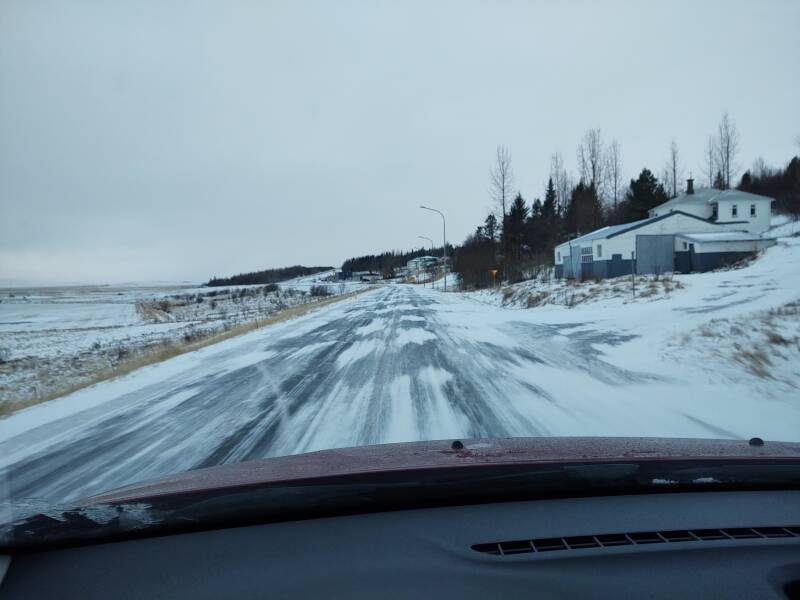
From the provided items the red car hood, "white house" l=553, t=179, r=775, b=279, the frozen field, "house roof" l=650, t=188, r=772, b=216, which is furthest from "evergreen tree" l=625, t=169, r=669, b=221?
the red car hood

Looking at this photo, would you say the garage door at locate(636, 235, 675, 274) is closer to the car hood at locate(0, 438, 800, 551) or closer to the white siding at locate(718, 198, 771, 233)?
the white siding at locate(718, 198, 771, 233)

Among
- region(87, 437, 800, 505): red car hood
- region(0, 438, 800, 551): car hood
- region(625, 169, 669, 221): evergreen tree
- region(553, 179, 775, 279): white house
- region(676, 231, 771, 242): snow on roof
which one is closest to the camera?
region(0, 438, 800, 551): car hood

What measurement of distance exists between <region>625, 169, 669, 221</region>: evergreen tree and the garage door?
24.7 meters

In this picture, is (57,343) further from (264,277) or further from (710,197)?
(264,277)

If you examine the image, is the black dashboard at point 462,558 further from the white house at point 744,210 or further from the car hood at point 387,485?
the white house at point 744,210

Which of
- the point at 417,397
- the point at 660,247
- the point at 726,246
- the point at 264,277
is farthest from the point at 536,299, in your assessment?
the point at 264,277

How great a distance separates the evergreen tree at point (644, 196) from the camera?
54.3 metres

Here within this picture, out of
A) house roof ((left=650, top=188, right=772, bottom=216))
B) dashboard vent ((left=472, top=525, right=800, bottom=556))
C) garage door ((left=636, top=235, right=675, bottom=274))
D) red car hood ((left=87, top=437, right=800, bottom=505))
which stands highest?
house roof ((left=650, top=188, right=772, bottom=216))

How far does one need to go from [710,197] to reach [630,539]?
60.7 metres

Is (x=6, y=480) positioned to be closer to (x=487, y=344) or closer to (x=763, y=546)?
(x=763, y=546)

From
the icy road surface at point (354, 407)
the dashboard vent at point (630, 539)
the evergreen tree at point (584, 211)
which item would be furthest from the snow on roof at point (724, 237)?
the dashboard vent at point (630, 539)

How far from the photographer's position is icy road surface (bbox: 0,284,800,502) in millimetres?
4387

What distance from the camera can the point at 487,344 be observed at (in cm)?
1045

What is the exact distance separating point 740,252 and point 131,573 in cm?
3654
